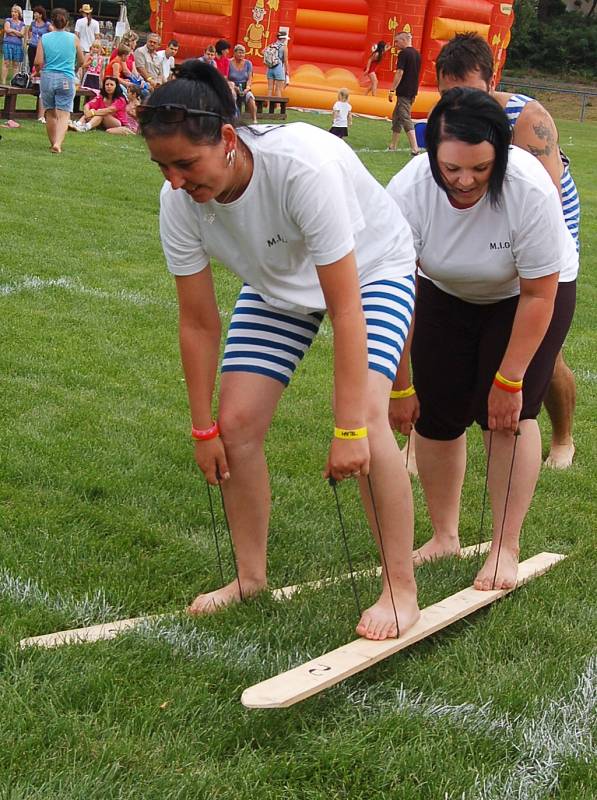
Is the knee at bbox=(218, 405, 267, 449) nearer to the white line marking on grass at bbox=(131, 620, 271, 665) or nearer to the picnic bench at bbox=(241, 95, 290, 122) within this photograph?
the white line marking on grass at bbox=(131, 620, 271, 665)

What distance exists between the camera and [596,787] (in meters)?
2.56

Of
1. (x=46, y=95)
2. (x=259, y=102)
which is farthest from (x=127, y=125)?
(x=259, y=102)

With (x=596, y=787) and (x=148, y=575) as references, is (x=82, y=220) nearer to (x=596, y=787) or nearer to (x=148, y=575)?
(x=148, y=575)

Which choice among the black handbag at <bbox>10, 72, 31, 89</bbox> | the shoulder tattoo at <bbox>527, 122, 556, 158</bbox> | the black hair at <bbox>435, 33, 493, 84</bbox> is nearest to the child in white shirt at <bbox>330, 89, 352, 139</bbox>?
the black handbag at <bbox>10, 72, 31, 89</bbox>

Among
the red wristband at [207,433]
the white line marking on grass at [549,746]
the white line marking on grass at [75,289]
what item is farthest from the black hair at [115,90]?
the white line marking on grass at [549,746]

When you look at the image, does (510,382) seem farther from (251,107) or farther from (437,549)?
(251,107)

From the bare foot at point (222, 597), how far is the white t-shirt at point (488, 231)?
1204mm

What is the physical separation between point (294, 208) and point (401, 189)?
83cm

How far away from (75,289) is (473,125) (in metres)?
4.87

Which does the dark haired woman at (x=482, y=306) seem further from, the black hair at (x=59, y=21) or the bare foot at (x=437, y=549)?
the black hair at (x=59, y=21)

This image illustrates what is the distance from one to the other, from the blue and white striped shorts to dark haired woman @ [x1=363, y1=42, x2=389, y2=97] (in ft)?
78.0

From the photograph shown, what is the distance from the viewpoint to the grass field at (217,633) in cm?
252

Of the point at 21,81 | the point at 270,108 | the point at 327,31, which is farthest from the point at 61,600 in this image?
the point at 327,31

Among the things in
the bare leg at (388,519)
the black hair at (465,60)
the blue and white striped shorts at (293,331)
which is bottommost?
the bare leg at (388,519)
